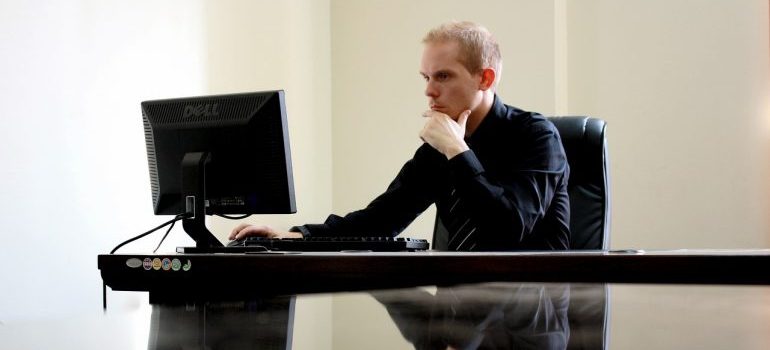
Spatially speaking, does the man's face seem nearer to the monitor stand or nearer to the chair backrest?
the chair backrest

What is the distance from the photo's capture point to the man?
2.13 meters

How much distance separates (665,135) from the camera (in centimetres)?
397

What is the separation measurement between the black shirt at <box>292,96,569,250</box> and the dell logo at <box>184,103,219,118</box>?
47 cm

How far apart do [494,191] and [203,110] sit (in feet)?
2.18

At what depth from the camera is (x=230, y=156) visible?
1934mm

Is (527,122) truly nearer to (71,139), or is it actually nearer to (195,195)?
(195,195)

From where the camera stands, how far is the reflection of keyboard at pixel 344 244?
1765mm

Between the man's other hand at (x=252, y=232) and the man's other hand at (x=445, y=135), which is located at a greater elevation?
the man's other hand at (x=445, y=135)

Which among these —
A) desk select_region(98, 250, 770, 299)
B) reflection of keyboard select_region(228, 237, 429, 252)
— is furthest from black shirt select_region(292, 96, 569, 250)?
desk select_region(98, 250, 770, 299)

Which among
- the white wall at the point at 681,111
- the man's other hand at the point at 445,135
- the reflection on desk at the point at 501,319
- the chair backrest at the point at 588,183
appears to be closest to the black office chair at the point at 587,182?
the chair backrest at the point at 588,183

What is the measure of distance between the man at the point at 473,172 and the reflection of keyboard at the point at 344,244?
298 millimetres

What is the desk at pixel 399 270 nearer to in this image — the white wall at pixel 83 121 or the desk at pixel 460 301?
the desk at pixel 460 301

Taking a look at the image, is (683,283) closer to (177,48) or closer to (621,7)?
(177,48)

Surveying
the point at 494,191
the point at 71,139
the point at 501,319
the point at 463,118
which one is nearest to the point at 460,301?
the point at 501,319
